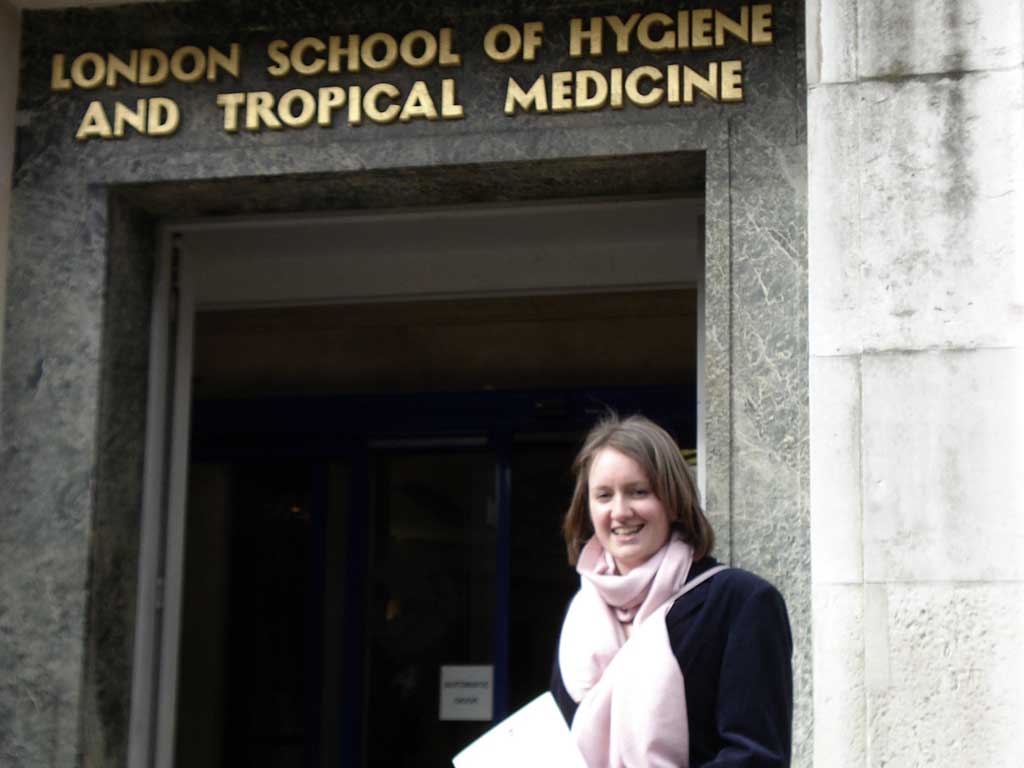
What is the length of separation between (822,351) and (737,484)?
22.6 inches

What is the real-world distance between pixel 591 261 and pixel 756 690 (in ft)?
15.3

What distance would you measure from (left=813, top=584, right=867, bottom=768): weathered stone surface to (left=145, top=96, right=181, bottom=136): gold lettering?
313cm

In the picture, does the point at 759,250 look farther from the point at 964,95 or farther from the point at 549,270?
the point at 549,270

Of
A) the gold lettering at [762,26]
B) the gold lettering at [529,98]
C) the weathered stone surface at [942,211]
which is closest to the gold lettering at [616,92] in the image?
the gold lettering at [529,98]

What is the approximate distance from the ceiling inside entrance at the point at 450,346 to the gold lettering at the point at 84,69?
102 inches

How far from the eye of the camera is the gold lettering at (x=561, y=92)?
20.2ft

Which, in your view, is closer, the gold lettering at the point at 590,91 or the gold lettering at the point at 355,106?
the gold lettering at the point at 590,91

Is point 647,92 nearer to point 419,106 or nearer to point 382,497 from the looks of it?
point 419,106

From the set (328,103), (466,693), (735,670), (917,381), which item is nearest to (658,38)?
(328,103)

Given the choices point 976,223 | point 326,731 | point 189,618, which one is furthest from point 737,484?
point 189,618

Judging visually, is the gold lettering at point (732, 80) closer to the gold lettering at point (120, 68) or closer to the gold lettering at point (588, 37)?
the gold lettering at point (588, 37)

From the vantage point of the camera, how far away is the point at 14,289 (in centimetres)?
652

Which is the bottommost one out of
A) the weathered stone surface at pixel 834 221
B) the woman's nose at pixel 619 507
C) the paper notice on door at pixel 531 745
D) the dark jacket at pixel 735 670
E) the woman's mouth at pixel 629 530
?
the paper notice on door at pixel 531 745

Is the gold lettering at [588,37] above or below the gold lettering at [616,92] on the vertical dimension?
above
